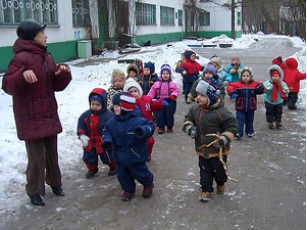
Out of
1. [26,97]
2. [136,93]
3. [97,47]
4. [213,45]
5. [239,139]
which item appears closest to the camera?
[26,97]

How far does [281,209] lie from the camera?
4359mm

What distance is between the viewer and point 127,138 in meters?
4.47

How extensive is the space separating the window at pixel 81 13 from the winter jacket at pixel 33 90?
17.5 metres

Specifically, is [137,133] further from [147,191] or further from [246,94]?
[246,94]

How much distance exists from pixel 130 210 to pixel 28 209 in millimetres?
1098

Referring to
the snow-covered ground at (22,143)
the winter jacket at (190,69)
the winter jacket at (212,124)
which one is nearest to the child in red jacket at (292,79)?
the snow-covered ground at (22,143)

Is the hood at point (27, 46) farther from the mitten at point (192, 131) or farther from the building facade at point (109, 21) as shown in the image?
the building facade at point (109, 21)

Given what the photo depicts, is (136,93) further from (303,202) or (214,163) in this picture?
(303,202)

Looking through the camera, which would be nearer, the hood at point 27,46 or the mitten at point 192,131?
the hood at point 27,46

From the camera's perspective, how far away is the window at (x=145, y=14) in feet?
96.5

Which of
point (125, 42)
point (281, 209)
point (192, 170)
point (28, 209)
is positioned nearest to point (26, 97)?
point (28, 209)

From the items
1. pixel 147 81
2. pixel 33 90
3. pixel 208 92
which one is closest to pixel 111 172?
pixel 33 90

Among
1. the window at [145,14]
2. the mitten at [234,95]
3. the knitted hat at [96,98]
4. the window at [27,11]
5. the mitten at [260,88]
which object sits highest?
the window at [145,14]

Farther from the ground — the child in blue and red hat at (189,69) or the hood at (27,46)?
the hood at (27,46)
